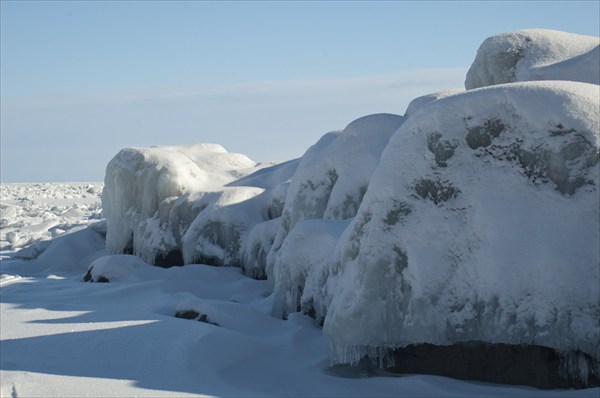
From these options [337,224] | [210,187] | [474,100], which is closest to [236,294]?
[337,224]

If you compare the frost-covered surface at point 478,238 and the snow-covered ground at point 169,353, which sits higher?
the frost-covered surface at point 478,238

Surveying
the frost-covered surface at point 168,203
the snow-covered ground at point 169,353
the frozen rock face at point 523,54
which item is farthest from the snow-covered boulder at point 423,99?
the frost-covered surface at point 168,203

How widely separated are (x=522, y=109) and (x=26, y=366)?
4260mm

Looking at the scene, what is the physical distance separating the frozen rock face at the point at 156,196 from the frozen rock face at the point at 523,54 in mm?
5373

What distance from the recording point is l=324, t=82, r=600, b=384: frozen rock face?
16.7ft

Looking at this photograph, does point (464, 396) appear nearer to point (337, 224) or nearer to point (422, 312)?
point (422, 312)

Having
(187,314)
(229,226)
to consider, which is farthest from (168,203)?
(187,314)

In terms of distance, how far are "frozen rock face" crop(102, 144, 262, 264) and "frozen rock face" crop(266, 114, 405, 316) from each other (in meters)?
3.60

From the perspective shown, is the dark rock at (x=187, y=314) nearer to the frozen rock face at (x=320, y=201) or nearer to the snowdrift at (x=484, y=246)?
the frozen rock face at (x=320, y=201)

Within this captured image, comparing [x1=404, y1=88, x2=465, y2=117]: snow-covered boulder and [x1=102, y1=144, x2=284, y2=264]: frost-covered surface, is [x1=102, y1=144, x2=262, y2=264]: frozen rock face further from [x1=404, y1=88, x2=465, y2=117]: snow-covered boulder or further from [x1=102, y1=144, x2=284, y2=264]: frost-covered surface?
[x1=404, y1=88, x2=465, y2=117]: snow-covered boulder

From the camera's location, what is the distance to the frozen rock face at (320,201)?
318 inches

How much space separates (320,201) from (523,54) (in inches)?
137

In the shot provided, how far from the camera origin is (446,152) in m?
5.68

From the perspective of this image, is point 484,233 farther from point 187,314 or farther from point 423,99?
point 423,99
